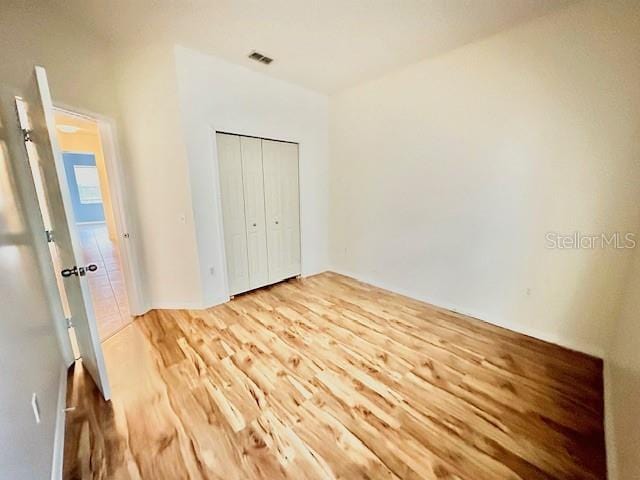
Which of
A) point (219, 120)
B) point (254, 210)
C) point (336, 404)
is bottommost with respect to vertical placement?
point (336, 404)

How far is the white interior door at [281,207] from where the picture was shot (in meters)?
3.50

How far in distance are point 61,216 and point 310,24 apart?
231 centimetres

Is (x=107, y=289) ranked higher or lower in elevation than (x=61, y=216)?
lower

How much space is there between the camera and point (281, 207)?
3703 mm

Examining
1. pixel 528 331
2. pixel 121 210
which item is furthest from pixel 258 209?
pixel 528 331

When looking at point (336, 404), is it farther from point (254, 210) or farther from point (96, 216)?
point (96, 216)

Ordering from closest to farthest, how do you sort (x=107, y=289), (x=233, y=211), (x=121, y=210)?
1. (x=121, y=210)
2. (x=233, y=211)
3. (x=107, y=289)

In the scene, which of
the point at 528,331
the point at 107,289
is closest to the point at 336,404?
the point at 528,331

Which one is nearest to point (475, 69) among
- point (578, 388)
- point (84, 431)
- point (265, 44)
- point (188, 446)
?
point (265, 44)

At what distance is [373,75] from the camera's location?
3.20 m

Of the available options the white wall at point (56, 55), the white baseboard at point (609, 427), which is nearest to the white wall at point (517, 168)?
the white baseboard at point (609, 427)

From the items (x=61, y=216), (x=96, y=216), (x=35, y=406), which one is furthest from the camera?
(x=96, y=216)

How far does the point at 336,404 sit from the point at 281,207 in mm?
2588

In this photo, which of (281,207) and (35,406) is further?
(281,207)
